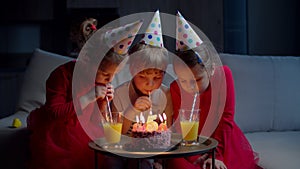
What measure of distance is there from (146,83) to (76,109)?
0.27 m

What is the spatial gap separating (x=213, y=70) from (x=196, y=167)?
0.39 meters

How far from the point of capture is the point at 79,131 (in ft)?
5.60

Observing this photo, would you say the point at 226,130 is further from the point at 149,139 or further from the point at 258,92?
the point at 258,92

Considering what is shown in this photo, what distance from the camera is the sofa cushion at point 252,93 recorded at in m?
2.31

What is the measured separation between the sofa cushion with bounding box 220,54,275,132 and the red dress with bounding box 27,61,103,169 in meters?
0.90

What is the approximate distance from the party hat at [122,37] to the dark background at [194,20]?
7.21ft

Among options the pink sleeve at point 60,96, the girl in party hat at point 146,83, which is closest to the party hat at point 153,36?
the girl in party hat at point 146,83

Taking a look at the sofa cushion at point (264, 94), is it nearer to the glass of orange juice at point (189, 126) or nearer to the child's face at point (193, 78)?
the child's face at point (193, 78)

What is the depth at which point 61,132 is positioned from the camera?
169 cm

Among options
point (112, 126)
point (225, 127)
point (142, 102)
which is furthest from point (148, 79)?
point (225, 127)

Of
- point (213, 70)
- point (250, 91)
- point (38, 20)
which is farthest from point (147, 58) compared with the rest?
point (38, 20)

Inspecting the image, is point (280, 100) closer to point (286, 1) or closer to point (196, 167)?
point (196, 167)

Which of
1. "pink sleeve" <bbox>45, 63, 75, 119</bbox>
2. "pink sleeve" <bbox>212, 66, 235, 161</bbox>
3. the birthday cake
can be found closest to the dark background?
"pink sleeve" <bbox>45, 63, 75, 119</bbox>

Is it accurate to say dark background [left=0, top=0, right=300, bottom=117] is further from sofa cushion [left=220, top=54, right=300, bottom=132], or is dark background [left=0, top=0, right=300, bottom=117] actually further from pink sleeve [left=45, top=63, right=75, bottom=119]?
pink sleeve [left=45, top=63, right=75, bottom=119]
